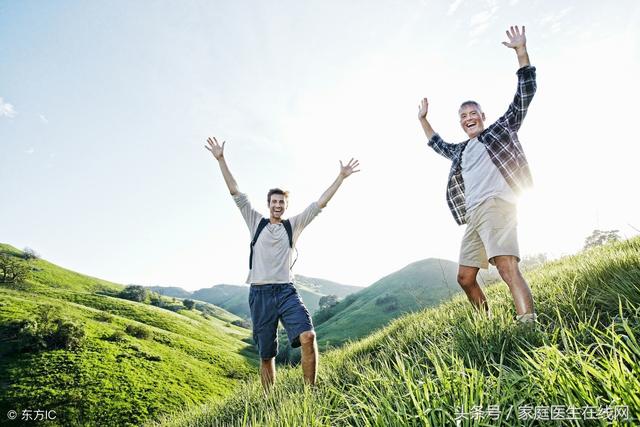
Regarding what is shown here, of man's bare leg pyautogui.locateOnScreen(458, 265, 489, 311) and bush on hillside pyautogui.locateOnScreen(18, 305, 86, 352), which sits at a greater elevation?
man's bare leg pyautogui.locateOnScreen(458, 265, 489, 311)

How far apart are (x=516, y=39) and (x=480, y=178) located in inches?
70.2

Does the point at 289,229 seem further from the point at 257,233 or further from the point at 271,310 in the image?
the point at 271,310

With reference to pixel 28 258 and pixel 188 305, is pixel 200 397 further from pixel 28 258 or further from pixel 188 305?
pixel 28 258

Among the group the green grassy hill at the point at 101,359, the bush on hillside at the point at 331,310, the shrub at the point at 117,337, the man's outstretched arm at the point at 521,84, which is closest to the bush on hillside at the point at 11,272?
the green grassy hill at the point at 101,359

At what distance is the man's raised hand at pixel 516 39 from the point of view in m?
4.11

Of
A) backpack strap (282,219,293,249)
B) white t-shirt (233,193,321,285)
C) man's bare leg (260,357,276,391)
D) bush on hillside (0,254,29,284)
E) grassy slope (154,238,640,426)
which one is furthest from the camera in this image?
bush on hillside (0,254,29,284)

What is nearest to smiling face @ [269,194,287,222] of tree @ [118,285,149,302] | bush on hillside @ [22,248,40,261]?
tree @ [118,285,149,302]

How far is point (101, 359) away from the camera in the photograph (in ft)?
207

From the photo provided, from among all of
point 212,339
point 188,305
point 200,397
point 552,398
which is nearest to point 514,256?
point 552,398

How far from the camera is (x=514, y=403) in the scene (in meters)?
1.59

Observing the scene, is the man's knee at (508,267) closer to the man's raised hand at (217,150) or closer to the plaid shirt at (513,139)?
the plaid shirt at (513,139)

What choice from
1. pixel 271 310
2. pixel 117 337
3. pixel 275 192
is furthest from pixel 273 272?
pixel 117 337

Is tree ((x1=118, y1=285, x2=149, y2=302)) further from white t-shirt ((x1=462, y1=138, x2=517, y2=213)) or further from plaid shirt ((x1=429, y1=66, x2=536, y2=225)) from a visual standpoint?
plaid shirt ((x1=429, y1=66, x2=536, y2=225))

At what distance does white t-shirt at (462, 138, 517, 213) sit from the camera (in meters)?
4.02
